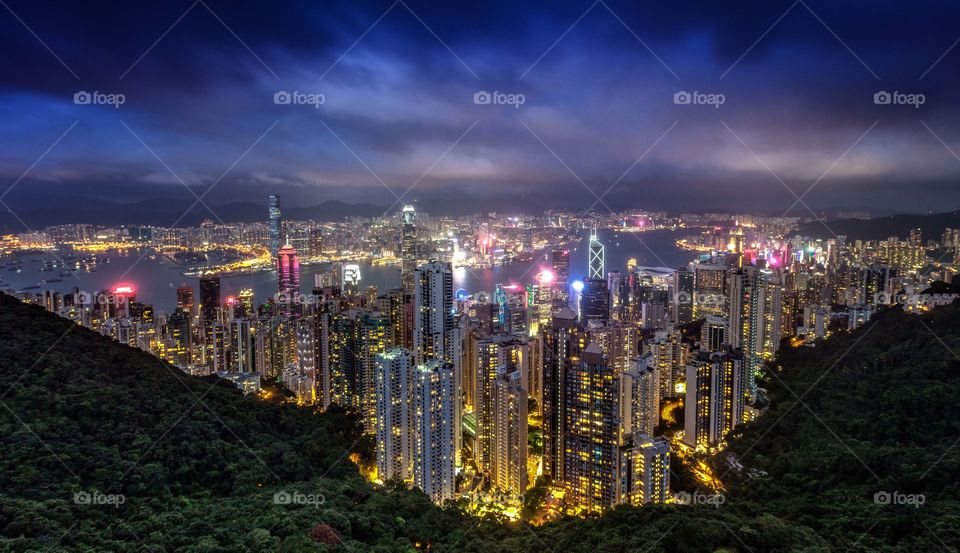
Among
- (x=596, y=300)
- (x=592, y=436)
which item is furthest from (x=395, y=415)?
(x=596, y=300)

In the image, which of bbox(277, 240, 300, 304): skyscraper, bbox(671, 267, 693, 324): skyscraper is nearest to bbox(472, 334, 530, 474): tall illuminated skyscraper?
bbox(671, 267, 693, 324): skyscraper

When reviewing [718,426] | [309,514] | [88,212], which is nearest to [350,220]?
[88,212]

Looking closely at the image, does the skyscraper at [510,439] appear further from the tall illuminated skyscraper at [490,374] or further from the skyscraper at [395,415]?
the skyscraper at [395,415]

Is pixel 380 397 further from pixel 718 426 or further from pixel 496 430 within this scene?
pixel 718 426

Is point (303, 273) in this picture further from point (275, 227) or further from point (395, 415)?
point (395, 415)

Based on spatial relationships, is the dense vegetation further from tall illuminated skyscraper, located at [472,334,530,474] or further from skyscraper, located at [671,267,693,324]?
skyscraper, located at [671,267,693,324]

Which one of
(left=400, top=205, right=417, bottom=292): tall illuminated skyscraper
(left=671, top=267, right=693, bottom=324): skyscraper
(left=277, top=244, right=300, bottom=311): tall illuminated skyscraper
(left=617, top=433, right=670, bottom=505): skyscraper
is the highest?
(left=400, top=205, right=417, bottom=292): tall illuminated skyscraper
